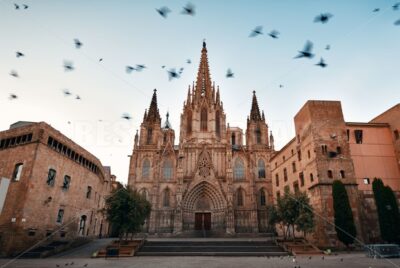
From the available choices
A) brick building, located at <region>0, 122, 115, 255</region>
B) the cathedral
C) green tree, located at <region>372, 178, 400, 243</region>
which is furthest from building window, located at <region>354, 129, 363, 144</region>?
brick building, located at <region>0, 122, 115, 255</region>

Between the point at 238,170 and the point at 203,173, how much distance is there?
6.81 meters

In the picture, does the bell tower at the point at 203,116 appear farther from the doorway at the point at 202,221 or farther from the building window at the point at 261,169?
the doorway at the point at 202,221

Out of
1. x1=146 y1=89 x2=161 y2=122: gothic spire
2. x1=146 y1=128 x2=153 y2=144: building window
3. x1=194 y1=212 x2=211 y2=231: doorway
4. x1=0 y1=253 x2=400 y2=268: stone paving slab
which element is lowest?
x1=0 y1=253 x2=400 y2=268: stone paving slab

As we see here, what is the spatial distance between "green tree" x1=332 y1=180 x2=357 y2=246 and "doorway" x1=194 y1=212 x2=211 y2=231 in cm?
2047

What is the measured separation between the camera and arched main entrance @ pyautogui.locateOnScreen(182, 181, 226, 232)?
121ft

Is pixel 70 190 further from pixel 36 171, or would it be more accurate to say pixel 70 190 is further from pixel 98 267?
pixel 98 267

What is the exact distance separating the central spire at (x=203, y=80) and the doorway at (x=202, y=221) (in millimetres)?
21669

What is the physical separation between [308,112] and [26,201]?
24651 millimetres

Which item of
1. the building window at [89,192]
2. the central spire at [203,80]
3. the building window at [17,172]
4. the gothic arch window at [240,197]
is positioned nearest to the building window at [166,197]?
the gothic arch window at [240,197]

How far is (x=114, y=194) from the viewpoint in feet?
69.7

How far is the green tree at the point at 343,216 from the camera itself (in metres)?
20.1

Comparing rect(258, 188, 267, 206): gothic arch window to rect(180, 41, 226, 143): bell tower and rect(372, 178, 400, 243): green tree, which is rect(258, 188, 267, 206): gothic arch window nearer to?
rect(180, 41, 226, 143): bell tower

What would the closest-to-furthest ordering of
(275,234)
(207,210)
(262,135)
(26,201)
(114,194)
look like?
(26,201) < (114,194) < (275,234) < (207,210) < (262,135)

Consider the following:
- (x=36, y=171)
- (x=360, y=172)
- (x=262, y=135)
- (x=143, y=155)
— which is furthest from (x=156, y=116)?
(x=360, y=172)
